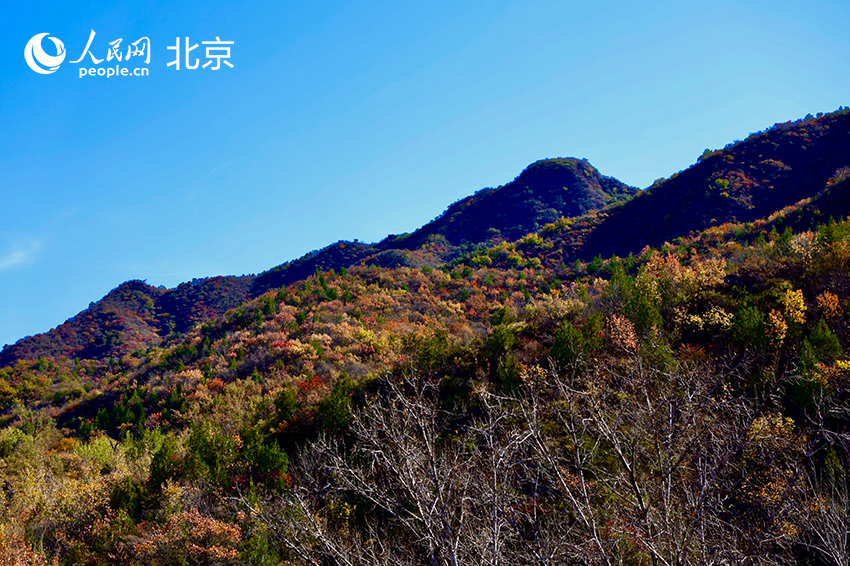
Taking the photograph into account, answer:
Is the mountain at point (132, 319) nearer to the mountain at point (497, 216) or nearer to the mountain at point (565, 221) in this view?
the mountain at point (565, 221)

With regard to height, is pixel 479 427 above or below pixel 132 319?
below

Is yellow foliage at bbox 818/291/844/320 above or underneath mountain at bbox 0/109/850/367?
underneath

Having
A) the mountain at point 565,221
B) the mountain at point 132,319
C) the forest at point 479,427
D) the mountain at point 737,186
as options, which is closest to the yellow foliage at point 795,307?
the forest at point 479,427

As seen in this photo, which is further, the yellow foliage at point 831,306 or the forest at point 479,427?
the yellow foliage at point 831,306

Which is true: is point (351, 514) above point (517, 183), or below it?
below

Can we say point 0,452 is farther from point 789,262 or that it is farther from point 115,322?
point 115,322

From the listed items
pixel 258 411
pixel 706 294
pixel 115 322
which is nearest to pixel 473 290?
pixel 706 294

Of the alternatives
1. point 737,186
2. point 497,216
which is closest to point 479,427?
point 737,186

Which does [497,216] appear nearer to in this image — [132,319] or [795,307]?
[132,319]

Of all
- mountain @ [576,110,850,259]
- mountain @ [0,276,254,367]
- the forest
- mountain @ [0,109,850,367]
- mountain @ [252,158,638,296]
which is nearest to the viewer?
the forest

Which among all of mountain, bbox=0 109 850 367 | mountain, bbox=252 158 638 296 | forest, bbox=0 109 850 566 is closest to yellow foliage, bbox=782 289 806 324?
forest, bbox=0 109 850 566

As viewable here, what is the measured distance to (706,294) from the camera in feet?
74.6

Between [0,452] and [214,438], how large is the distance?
13792 mm

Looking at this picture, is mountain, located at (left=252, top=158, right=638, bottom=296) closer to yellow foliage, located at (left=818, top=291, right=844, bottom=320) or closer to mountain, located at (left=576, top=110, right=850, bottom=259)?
mountain, located at (left=576, top=110, right=850, bottom=259)
